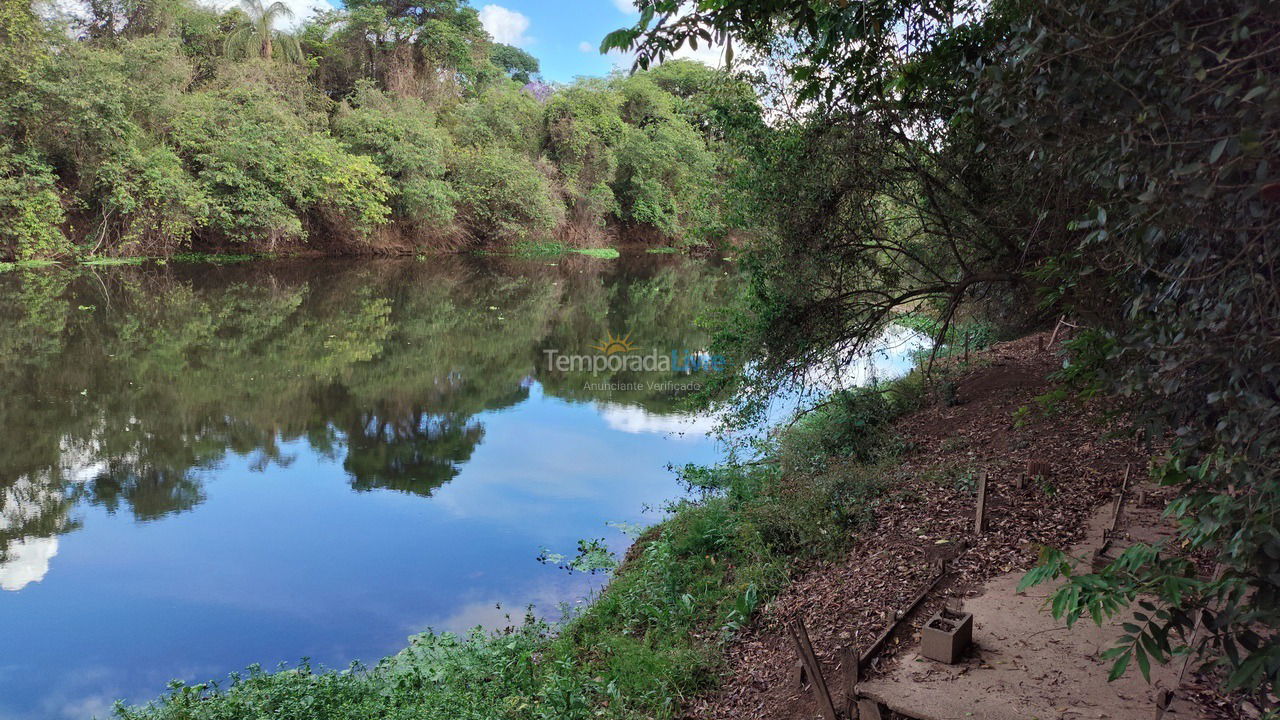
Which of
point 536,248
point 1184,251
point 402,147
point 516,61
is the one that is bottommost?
point 1184,251

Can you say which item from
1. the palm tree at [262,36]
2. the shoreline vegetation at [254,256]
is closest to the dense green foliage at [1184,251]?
the shoreline vegetation at [254,256]

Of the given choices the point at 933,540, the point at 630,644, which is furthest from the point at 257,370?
the point at 933,540

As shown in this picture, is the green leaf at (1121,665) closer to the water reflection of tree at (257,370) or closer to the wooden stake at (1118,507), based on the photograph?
the wooden stake at (1118,507)

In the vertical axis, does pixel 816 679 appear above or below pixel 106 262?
below

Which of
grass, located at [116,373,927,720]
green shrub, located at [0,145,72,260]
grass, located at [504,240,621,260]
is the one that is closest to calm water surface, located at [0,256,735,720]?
grass, located at [116,373,927,720]

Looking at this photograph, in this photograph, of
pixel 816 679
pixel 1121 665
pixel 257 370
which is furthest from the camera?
pixel 257 370

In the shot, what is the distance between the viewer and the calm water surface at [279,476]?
679 centimetres

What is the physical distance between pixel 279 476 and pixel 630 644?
6514mm

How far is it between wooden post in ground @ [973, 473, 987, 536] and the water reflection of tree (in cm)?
673

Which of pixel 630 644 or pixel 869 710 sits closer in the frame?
pixel 869 710

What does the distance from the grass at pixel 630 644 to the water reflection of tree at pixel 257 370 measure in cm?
407

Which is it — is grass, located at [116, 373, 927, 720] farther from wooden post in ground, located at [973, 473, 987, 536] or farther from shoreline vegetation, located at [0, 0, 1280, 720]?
wooden post in ground, located at [973, 473, 987, 536]

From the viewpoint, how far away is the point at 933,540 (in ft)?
18.7

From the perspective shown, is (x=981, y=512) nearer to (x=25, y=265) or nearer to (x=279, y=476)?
(x=279, y=476)
